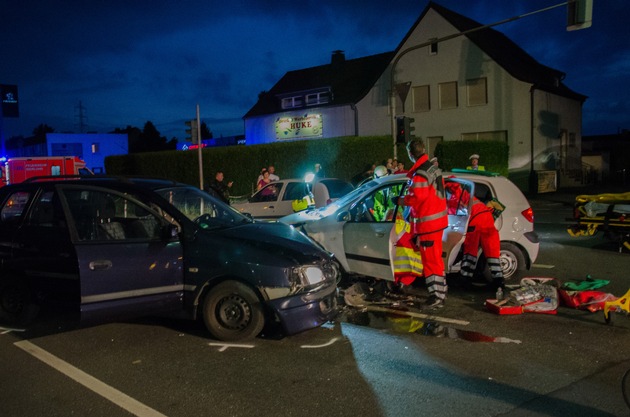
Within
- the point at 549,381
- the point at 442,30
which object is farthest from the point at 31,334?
the point at 442,30

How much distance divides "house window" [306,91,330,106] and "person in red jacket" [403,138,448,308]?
1179 inches

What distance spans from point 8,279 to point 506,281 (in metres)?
6.28

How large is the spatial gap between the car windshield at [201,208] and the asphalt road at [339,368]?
116 centimetres

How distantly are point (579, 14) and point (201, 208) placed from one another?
10.6m

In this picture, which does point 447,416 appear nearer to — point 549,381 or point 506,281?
point 549,381

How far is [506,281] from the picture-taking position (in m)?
8.07

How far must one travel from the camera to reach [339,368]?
16.2ft

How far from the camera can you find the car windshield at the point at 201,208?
6.16m

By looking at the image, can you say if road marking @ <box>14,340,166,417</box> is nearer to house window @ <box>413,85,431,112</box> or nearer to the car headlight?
the car headlight

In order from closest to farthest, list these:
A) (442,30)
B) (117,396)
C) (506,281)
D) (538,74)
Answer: (117,396) < (506,281) < (442,30) < (538,74)

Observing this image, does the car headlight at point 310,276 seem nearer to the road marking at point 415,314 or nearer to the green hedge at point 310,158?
the road marking at point 415,314

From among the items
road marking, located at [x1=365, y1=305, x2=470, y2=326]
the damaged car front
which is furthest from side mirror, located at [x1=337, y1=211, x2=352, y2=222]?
the damaged car front

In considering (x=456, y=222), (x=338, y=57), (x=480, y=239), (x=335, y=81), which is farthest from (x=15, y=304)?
(x=338, y=57)

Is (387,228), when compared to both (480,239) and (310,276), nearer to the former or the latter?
(480,239)
